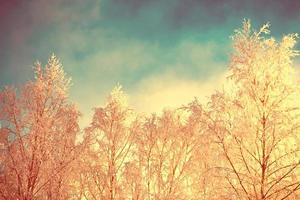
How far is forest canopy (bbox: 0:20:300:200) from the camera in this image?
1242 cm

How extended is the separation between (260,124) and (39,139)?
24.9 ft

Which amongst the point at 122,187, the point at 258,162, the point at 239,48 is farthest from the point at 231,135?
the point at 122,187

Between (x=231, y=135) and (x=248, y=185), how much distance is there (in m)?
1.48

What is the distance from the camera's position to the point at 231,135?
12664 mm

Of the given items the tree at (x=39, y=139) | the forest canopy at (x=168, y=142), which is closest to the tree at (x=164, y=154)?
the forest canopy at (x=168, y=142)

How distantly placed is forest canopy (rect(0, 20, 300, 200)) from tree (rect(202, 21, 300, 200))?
0.10 ft

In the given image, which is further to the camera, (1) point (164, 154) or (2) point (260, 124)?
(1) point (164, 154)

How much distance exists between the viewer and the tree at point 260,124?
12.1m

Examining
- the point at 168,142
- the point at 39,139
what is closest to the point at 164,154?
the point at 168,142

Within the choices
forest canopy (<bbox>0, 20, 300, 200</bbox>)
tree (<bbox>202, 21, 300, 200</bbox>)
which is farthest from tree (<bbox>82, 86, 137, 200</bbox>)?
tree (<bbox>202, 21, 300, 200</bbox>)

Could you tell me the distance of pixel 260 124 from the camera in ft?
41.7

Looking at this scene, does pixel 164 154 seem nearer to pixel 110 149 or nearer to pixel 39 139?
pixel 110 149

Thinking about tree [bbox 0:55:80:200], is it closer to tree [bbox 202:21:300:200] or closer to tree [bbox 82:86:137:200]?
tree [bbox 82:86:137:200]

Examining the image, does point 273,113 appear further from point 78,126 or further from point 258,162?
point 78,126
